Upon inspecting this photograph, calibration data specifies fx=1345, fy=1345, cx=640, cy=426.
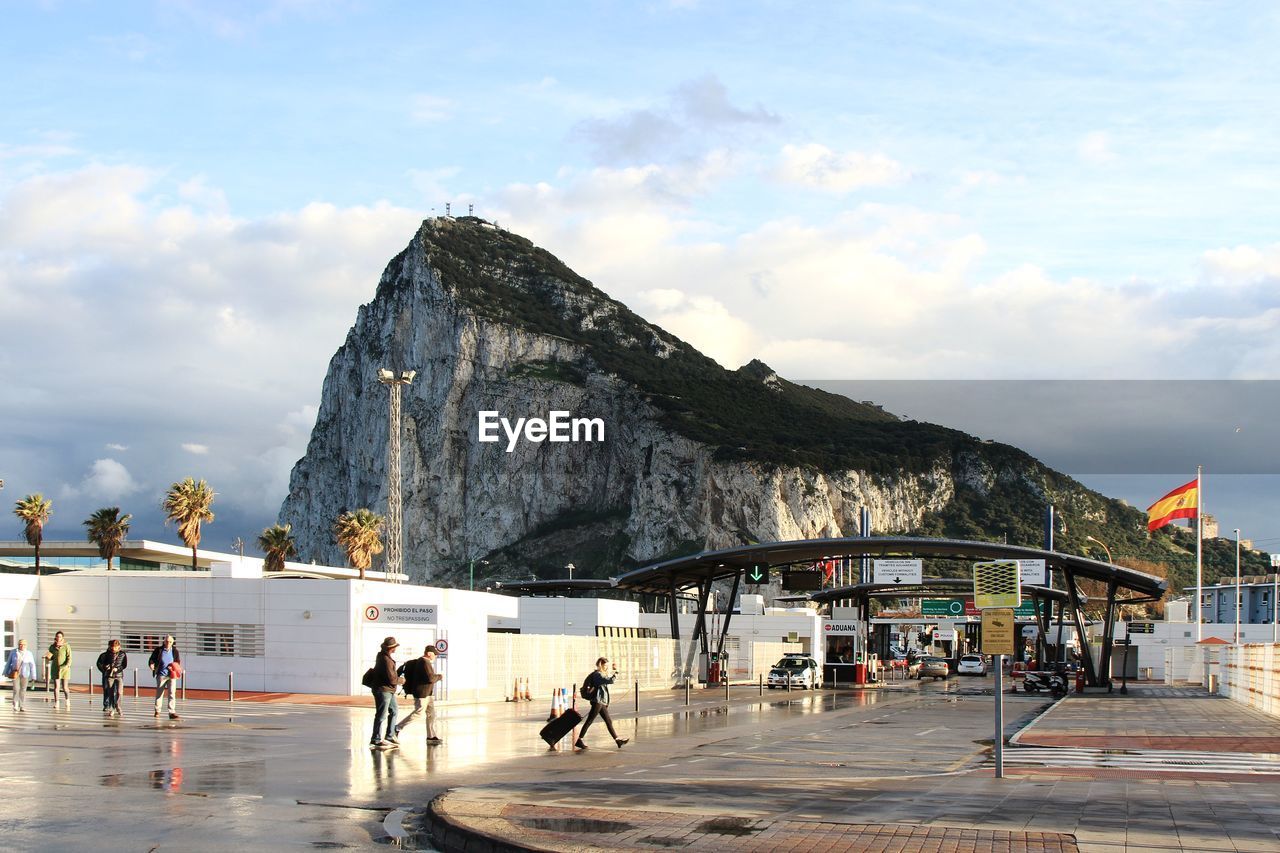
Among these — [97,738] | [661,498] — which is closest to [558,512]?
[661,498]

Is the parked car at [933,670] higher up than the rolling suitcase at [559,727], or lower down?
lower down

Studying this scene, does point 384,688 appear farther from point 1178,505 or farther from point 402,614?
point 1178,505

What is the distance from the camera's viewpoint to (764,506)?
179m

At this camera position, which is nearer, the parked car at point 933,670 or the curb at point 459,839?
the curb at point 459,839

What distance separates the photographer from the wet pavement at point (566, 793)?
1145cm

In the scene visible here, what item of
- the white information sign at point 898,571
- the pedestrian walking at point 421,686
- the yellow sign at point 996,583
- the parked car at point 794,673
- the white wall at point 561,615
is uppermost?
the yellow sign at point 996,583

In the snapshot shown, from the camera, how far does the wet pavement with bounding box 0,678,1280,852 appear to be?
11.5m

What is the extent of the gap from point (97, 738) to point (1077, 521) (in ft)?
617

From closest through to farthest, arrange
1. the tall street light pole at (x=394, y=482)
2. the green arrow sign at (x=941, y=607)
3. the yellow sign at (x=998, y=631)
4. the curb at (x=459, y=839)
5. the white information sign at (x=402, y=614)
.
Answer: the curb at (x=459, y=839), the yellow sign at (x=998, y=631), the white information sign at (x=402, y=614), the tall street light pole at (x=394, y=482), the green arrow sign at (x=941, y=607)

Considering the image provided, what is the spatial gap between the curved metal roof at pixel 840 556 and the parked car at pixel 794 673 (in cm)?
499

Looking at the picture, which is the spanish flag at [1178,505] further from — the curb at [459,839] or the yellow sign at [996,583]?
the curb at [459,839]

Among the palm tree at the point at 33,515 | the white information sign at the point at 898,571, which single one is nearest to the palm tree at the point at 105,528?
the palm tree at the point at 33,515

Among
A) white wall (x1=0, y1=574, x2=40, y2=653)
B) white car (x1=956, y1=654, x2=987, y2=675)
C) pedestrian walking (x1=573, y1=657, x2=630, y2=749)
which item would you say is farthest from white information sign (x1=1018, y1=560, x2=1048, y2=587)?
pedestrian walking (x1=573, y1=657, x2=630, y2=749)

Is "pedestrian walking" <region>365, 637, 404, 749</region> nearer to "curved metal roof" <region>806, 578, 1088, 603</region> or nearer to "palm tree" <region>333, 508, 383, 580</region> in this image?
"curved metal roof" <region>806, 578, 1088, 603</region>
